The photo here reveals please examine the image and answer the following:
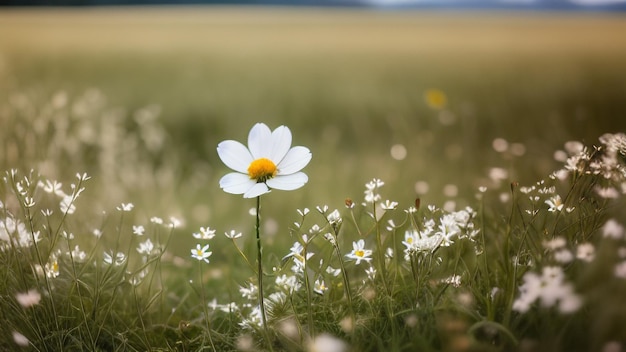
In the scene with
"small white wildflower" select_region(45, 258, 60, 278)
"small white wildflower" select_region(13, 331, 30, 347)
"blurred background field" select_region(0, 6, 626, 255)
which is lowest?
"small white wildflower" select_region(13, 331, 30, 347)

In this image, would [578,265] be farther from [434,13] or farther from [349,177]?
[434,13]

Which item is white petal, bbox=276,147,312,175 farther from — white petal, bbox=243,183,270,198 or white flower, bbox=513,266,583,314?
white flower, bbox=513,266,583,314

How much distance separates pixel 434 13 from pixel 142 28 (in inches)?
111

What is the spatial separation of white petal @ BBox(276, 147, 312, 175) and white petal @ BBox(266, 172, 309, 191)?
15mm

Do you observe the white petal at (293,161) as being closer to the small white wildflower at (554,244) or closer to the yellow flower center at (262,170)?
the yellow flower center at (262,170)

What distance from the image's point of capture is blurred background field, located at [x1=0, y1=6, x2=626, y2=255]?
2.51 meters

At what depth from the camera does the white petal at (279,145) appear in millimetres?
1041

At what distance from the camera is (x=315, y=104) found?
3.48 meters

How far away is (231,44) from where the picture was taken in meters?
4.44

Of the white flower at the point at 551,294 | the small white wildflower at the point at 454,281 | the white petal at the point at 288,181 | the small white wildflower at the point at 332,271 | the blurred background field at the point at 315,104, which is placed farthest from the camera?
the blurred background field at the point at 315,104

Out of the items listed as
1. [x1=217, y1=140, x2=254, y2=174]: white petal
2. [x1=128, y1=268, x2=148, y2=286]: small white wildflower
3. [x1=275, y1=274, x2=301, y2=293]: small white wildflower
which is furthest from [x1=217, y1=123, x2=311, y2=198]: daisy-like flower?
[x1=128, y1=268, x2=148, y2=286]: small white wildflower

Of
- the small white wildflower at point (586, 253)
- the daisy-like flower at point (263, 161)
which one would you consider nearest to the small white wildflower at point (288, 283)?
the daisy-like flower at point (263, 161)

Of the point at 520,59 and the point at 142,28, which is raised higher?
the point at 142,28

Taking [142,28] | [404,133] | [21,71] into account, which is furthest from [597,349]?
[142,28]
